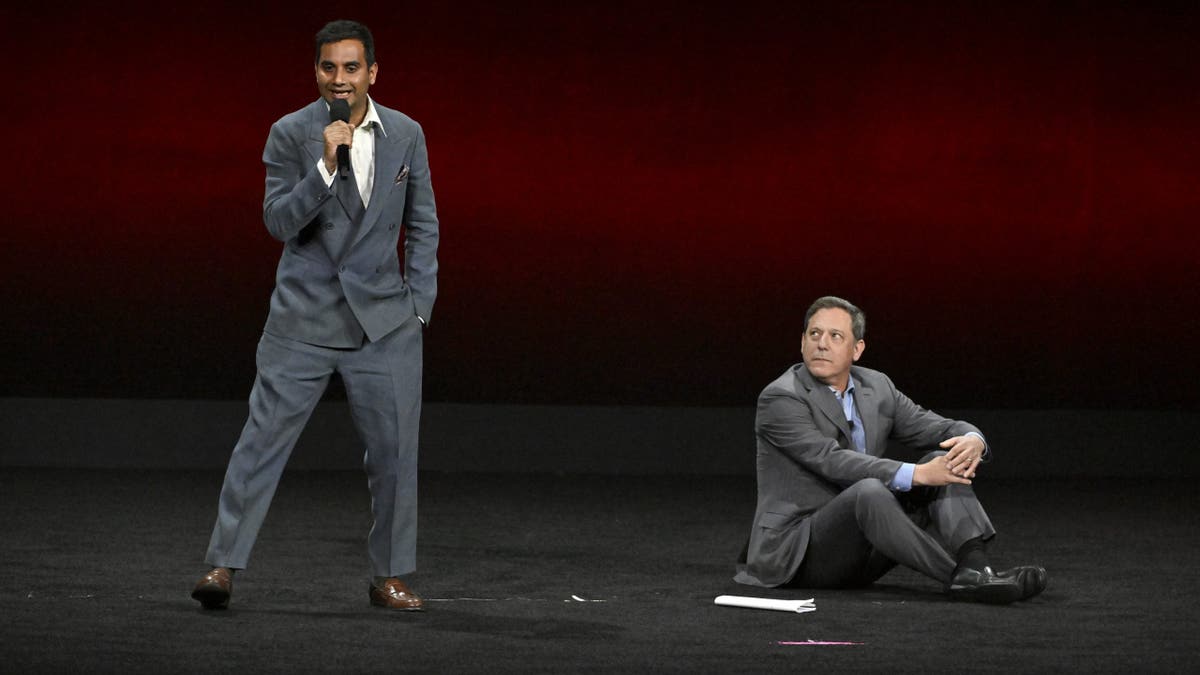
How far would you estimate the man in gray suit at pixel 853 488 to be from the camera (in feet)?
11.8

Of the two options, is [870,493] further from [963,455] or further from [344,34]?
[344,34]

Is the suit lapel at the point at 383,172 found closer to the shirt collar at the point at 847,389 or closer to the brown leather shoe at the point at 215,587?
the brown leather shoe at the point at 215,587

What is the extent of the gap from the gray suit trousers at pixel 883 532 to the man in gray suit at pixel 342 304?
3.19 feet

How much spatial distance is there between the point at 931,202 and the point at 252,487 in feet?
14.6

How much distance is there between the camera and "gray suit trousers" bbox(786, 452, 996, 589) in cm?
359

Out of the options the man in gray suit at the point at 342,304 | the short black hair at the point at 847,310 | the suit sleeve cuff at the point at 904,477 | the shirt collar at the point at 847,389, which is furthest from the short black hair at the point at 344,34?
the suit sleeve cuff at the point at 904,477

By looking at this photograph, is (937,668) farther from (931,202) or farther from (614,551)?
(931,202)

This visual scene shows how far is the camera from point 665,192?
7.03 m

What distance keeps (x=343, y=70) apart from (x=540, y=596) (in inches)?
49.5

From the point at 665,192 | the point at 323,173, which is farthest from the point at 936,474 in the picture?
the point at 665,192

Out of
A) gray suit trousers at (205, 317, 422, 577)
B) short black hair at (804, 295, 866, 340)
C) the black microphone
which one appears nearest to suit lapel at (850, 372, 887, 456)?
short black hair at (804, 295, 866, 340)

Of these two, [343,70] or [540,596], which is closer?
[343,70]

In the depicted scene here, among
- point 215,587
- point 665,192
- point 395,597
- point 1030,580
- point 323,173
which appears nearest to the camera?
point 323,173

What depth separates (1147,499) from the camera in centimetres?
612
